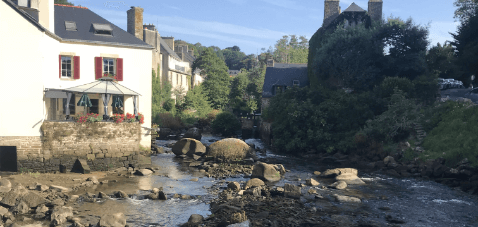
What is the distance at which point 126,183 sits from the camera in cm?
1902

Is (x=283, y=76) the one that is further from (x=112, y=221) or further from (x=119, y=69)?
(x=112, y=221)

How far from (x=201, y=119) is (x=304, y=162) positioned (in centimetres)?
2338

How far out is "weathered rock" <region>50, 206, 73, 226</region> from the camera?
12641 mm

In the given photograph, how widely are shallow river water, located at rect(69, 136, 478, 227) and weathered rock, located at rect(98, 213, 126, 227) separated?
430 mm

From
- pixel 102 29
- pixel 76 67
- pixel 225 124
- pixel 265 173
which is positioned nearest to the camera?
pixel 265 173

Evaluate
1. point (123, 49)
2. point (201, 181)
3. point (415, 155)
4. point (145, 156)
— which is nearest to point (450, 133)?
point (415, 155)

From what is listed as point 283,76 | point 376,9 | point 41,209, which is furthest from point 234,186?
point 283,76

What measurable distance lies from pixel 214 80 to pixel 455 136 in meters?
39.0

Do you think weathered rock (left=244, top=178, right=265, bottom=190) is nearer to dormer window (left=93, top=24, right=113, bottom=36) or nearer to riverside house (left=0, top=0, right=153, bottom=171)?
riverside house (left=0, top=0, right=153, bottom=171)

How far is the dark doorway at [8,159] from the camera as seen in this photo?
1984 centimetres

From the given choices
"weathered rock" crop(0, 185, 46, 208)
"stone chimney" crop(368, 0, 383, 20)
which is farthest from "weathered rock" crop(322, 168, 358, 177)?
"stone chimney" crop(368, 0, 383, 20)

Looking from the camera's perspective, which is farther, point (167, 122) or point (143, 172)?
point (167, 122)

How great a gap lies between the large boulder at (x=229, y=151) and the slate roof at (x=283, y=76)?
2336 cm

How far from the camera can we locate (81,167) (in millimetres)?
20672
